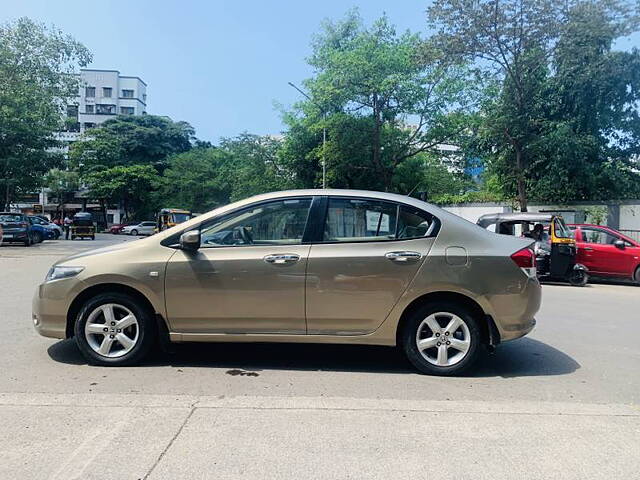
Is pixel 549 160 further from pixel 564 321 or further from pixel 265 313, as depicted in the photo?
pixel 265 313

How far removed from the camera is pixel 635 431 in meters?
3.72

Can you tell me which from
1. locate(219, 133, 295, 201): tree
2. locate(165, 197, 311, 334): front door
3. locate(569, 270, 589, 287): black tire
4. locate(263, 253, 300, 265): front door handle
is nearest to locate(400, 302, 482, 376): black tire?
locate(165, 197, 311, 334): front door

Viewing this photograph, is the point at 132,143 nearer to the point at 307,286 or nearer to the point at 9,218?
the point at 9,218

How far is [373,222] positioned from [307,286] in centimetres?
87

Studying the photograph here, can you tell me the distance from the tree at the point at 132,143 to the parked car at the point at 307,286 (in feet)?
176

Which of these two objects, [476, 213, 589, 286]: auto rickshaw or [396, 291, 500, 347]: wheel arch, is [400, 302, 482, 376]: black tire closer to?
[396, 291, 500, 347]: wheel arch

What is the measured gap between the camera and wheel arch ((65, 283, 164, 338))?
16.2 feet

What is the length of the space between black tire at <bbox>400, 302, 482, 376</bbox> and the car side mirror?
208 cm

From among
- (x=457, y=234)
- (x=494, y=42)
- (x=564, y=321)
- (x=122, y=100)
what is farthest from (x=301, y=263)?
(x=122, y=100)

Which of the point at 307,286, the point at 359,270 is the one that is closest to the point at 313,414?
the point at 307,286

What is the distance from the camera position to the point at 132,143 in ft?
200

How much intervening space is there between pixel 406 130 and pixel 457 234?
964 inches

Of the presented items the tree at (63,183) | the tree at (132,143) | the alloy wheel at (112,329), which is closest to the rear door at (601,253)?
the alloy wheel at (112,329)

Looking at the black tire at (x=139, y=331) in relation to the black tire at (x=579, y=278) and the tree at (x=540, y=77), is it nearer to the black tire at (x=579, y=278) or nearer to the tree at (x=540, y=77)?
the black tire at (x=579, y=278)
